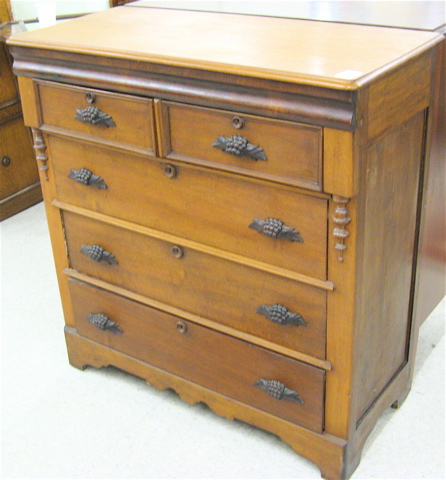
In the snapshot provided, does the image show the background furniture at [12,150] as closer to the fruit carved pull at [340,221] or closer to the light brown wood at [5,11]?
the light brown wood at [5,11]

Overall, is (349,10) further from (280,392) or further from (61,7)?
(61,7)

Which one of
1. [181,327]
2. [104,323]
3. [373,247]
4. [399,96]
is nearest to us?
[399,96]

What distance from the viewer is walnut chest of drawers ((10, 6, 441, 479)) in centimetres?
150

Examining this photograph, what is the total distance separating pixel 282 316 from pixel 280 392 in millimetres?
236

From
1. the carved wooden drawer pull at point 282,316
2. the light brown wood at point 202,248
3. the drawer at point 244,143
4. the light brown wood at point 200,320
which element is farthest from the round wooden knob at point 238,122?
the light brown wood at point 200,320

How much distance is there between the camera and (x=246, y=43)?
170 centimetres

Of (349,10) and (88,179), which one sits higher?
(349,10)

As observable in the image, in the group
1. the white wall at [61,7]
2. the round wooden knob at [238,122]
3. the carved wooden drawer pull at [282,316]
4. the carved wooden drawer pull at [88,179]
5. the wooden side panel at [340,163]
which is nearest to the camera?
the wooden side panel at [340,163]

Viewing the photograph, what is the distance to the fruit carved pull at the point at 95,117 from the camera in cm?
179

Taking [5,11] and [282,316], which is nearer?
[282,316]

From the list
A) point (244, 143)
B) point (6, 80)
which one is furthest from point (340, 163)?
point (6, 80)

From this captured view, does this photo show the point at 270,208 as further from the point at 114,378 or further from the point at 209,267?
the point at 114,378

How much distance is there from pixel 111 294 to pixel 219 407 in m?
0.47

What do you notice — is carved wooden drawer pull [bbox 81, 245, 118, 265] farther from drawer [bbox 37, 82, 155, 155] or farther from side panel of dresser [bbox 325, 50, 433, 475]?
side panel of dresser [bbox 325, 50, 433, 475]
